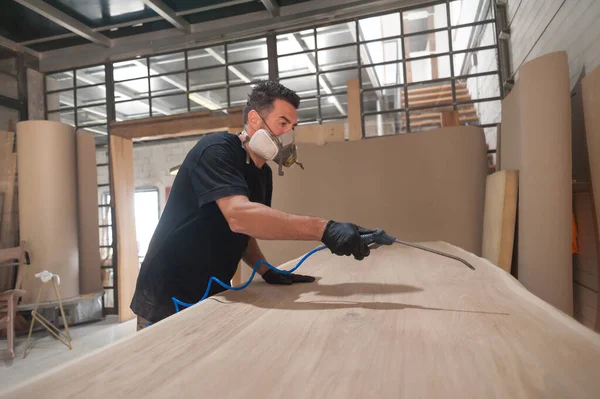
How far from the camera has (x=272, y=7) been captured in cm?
348

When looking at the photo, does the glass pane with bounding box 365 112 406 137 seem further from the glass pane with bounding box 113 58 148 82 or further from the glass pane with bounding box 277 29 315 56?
the glass pane with bounding box 113 58 148 82

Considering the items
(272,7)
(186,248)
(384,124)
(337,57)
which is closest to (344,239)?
(186,248)

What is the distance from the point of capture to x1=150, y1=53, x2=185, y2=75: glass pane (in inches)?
178

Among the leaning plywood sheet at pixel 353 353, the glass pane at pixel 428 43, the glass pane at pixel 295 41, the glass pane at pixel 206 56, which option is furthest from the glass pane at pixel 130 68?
the leaning plywood sheet at pixel 353 353

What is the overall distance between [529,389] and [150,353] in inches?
22.2

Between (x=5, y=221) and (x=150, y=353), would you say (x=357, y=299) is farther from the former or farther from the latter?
(x=5, y=221)

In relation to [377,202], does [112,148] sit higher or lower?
higher

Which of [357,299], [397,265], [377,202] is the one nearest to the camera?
[357,299]

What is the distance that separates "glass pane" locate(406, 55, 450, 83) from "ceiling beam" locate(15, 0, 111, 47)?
12.0 ft

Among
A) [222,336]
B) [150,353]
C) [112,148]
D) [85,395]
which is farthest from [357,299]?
[112,148]

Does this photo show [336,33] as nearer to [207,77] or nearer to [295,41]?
[295,41]

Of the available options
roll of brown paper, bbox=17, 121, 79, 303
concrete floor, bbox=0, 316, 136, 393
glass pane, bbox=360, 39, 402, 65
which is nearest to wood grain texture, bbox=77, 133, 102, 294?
roll of brown paper, bbox=17, 121, 79, 303

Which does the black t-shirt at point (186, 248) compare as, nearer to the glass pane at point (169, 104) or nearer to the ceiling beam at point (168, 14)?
the ceiling beam at point (168, 14)

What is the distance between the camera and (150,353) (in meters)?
0.65
